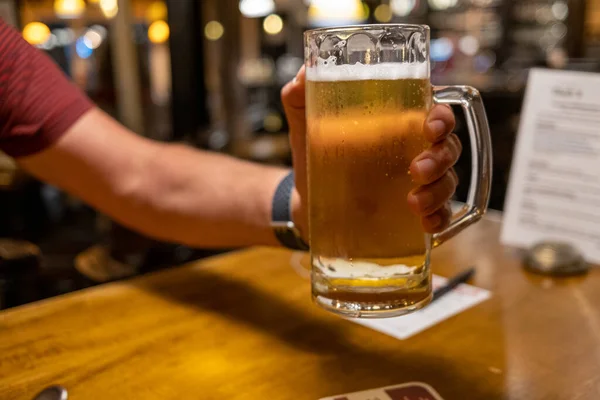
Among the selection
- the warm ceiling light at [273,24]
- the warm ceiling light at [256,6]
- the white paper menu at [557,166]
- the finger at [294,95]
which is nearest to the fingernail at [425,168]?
the finger at [294,95]

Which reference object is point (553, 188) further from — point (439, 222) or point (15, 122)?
point (15, 122)

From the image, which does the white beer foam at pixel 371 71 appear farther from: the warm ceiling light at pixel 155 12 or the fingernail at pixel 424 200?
the warm ceiling light at pixel 155 12

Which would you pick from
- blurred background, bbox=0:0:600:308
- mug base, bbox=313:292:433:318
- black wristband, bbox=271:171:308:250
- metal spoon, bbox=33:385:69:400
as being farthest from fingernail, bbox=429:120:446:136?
blurred background, bbox=0:0:600:308

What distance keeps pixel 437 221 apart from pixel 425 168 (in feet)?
0.27

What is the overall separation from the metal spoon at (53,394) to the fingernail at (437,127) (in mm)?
534

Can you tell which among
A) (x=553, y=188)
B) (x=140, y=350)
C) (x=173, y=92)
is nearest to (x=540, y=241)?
(x=553, y=188)

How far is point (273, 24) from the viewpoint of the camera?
10.9 metres

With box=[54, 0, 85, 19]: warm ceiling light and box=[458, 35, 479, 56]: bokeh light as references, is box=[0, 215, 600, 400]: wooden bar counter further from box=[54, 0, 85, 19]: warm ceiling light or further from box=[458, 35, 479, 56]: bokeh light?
box=[458, 35, 479, 56]: bokeh light

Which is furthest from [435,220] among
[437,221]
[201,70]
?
[201,70]

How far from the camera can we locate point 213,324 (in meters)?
0.92

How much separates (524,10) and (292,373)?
9.31m

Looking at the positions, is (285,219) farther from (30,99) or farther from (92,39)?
(92,39)

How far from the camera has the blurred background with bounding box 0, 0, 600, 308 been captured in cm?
228

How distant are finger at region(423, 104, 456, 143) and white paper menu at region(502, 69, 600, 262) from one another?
2.21ft
